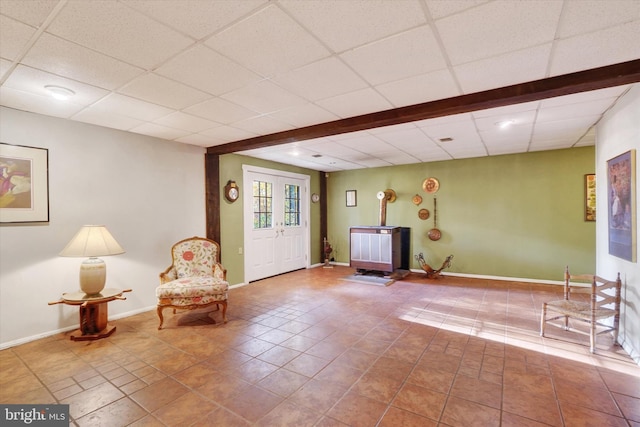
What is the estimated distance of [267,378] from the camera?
2.28 meters

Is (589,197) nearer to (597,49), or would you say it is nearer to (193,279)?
(597,49)

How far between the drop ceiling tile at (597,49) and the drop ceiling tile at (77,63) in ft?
9.66

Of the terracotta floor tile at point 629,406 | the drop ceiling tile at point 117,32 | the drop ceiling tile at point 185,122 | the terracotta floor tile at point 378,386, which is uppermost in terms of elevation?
the drop ceiling tile at point 117,32

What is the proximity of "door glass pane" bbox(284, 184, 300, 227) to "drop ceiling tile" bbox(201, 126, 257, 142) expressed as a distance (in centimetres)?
239

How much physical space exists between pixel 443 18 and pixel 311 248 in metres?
5.87

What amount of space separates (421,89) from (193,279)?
332cm

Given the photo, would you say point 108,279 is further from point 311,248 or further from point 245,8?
point 311,248

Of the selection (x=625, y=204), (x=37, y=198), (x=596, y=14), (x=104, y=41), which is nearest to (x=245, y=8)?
(x=104, y=41)

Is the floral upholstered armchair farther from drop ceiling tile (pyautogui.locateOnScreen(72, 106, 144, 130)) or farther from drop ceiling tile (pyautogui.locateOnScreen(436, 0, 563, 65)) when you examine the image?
drop ceiling tile (pyautogui.locateOnScreen(436, 0, 563, 65))

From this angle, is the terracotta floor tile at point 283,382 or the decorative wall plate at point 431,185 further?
the decorative wall plate at point 431,185

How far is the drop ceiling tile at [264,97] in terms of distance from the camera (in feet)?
8.13

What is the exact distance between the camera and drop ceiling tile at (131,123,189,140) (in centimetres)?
351

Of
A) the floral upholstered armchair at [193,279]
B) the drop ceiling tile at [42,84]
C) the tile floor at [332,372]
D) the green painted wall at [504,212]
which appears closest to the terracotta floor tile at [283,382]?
the tile floor at [332,372]

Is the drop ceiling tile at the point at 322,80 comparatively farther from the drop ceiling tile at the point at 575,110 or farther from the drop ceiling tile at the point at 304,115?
the drop ceiling tile at the point at 575,110
